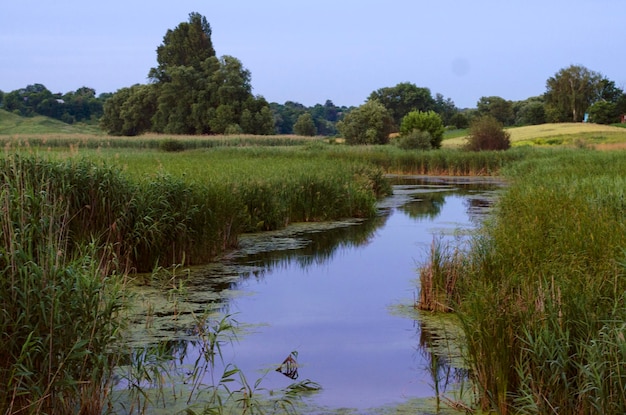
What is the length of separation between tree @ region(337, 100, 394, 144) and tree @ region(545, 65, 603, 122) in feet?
107

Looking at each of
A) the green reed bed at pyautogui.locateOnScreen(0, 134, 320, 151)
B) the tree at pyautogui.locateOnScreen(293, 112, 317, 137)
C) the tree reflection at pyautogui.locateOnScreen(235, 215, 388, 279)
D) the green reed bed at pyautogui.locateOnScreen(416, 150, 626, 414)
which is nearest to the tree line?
the tree at pyautogui.locateOnScreen(293, 112, 317, 137)

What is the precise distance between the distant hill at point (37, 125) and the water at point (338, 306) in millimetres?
57285

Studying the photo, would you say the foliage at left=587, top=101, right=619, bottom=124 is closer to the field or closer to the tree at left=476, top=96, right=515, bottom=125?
the field

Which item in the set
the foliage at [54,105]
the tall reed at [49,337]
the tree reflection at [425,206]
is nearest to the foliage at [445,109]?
the foliage at [54,105]

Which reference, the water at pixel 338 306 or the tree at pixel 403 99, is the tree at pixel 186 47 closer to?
the tree at pixel 403 99

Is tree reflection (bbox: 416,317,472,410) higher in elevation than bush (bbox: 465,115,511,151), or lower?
lower

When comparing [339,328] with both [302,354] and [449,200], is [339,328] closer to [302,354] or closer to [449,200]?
[302,354]

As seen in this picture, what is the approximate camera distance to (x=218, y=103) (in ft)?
203

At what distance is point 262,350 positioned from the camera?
7336 mm

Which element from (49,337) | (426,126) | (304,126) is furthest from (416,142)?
(49,337)

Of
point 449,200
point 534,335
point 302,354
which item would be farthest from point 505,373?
point 449,200

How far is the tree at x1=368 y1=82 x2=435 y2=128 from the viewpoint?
78000 mm

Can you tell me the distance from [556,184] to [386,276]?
451cm

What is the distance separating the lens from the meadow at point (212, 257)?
16.0ft
